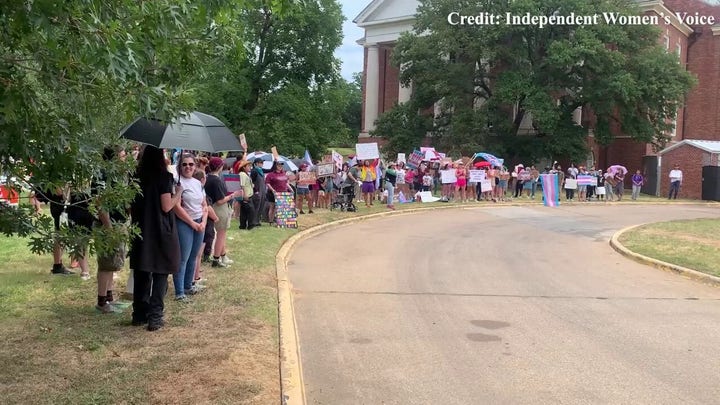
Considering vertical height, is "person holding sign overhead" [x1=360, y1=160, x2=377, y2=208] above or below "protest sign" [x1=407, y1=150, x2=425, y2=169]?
below

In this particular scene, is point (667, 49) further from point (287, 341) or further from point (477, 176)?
point (287, 341)

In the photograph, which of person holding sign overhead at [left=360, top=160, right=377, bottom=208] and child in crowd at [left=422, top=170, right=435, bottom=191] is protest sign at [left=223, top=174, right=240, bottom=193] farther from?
child in crowd at [left=422, top=170, right=435, bottom=191]

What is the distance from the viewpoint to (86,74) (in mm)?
3002

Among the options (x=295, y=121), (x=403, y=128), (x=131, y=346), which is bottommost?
(x=131, y=346)

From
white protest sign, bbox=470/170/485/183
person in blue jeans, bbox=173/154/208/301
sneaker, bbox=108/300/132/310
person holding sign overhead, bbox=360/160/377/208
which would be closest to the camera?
sneaker, bbox=108/300/132/310

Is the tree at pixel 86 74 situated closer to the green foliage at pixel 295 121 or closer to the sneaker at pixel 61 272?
the sneaker at pixel 61 272

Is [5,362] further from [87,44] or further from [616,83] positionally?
[616,83]

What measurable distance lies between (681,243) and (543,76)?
2724 centimetres

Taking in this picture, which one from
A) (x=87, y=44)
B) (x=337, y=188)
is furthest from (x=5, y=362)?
(x=337, y=188)

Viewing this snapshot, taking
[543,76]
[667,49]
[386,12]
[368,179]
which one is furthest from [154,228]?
[386,12]

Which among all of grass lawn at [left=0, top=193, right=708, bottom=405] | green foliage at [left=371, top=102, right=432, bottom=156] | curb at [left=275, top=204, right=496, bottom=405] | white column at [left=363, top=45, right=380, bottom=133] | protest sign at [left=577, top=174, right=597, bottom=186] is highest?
white column at [left=363, top=45, right=380, bottom=133]

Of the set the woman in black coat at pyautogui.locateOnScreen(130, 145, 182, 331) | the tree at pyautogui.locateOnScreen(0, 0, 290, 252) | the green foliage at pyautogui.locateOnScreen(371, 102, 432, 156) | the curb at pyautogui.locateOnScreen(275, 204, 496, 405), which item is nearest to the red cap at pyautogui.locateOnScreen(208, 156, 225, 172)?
the curb at pyautogui.locateOnScreen(275, 204, 496, 405)

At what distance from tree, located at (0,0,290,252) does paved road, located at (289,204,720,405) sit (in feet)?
7.96

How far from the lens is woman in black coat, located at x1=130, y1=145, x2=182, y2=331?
575cm
